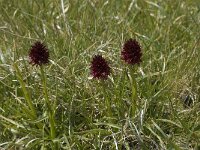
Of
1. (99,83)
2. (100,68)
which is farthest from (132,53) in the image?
(99,83)

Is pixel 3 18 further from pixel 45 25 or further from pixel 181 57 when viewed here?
pixel 181 57

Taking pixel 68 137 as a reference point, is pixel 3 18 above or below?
above

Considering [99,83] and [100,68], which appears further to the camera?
[99,83]

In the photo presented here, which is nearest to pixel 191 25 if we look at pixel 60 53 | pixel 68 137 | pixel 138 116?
pixel 60 53

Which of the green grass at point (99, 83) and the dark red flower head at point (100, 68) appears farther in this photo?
the green grass at point (99, 83)

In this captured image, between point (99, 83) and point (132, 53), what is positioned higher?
point (132, 53)

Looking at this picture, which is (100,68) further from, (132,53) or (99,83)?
(99,83)

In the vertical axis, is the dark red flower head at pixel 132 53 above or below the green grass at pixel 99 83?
above

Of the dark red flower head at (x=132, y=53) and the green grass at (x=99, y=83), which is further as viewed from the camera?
the green grass at (x=99, y=83)
